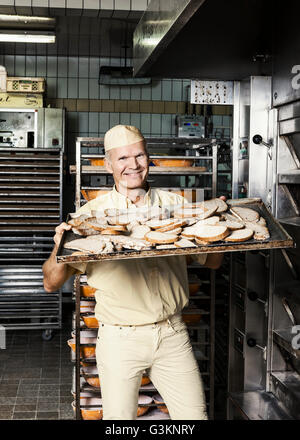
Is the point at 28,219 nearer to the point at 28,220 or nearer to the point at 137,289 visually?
the point at 28,220

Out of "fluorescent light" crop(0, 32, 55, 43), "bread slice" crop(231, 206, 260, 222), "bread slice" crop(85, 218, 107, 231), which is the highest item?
"fluorescent light" crop(0, 32, 55, 43)

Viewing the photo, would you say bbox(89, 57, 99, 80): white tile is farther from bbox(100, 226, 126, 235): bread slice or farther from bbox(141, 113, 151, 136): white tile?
bbox(100, 226, 126, 235): bread slice

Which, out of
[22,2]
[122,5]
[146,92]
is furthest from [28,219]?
[146,92]

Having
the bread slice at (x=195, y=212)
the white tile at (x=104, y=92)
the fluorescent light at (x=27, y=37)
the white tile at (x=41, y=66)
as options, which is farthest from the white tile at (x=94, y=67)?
the bread slice at (x=195, y=212)

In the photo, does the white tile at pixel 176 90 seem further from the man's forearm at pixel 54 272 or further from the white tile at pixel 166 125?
the man's forearm at pixel 54 272

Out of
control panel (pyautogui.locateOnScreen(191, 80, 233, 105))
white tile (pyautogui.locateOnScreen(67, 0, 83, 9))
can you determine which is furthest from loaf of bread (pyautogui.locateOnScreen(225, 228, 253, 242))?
white tile (pyautogui.locateOnScreen(67, 0, 83, 9))

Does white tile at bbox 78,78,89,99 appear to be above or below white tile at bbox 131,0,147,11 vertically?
below

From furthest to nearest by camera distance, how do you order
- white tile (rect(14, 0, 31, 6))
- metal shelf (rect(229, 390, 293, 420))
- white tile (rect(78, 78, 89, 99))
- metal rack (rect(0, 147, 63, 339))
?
white tile (rect(78, 78, 89, 99)) < metal rack (rect(0, 147, 63, 339)) < white tile (rect(14, 0, 31, 6)) < metal shelf (rect(229, 390, 293, 420))

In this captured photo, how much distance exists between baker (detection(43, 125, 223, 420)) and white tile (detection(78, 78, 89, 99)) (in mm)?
4847

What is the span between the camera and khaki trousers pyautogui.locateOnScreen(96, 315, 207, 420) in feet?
6.32

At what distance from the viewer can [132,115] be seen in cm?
675

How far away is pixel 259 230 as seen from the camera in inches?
67.9

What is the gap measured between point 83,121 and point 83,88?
0.45 meters

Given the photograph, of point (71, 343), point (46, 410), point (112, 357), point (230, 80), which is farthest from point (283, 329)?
point (46, 410)
